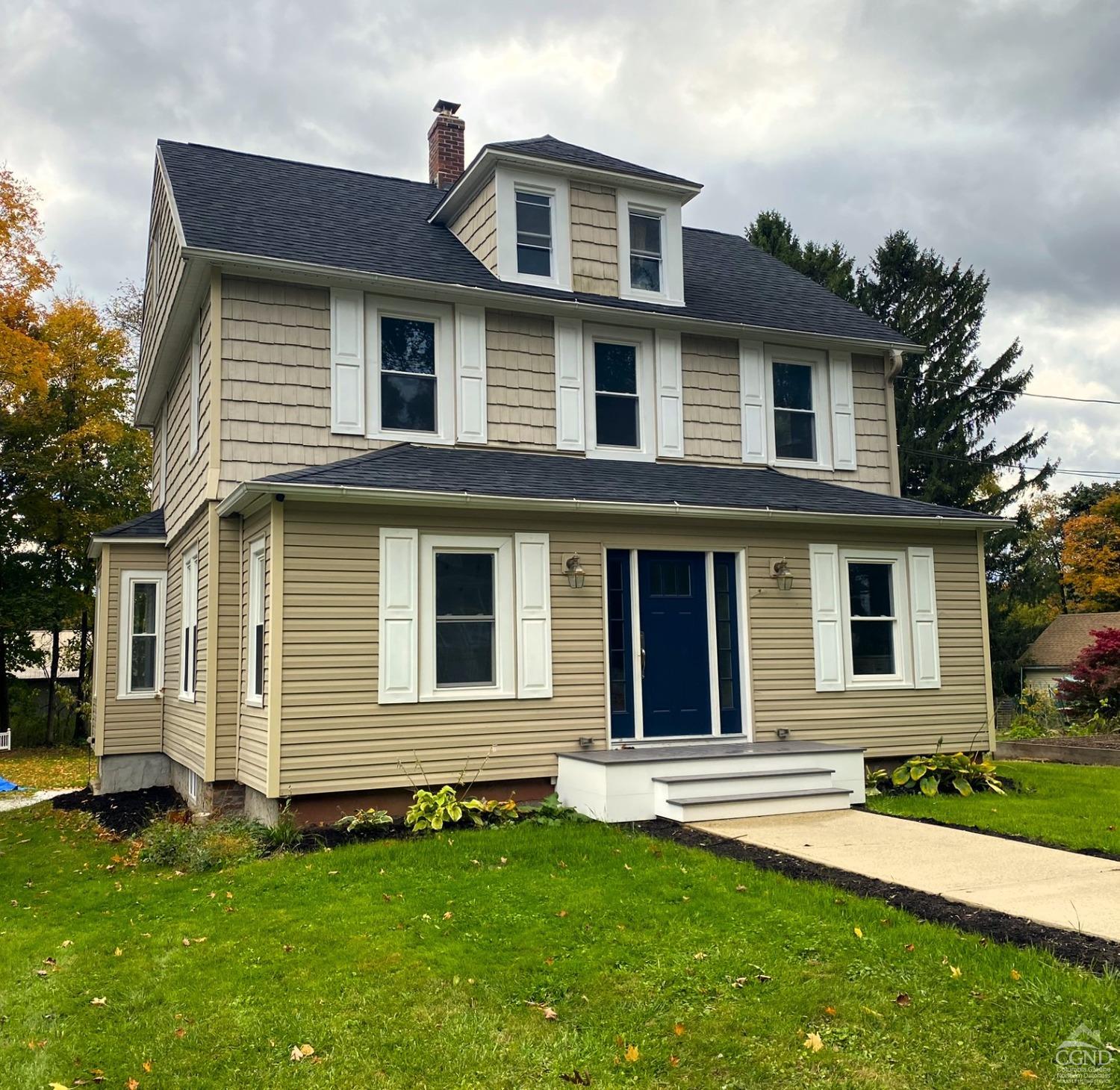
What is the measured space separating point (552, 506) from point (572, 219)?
4.53m

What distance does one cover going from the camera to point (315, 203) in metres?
13.0

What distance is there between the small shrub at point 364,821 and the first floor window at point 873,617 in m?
5.72

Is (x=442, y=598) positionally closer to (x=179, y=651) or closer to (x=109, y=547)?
(x=179, y=651)

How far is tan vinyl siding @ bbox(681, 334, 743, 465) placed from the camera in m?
12.9

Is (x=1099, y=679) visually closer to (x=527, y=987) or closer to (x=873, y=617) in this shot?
(x=873, y=617)

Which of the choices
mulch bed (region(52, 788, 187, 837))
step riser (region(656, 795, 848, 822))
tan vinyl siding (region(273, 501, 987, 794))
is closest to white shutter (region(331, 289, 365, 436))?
tan vinyl siding (region(273, 501, 987, 794))

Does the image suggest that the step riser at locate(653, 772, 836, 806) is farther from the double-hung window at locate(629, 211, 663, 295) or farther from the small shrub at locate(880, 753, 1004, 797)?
the double-hung window at locate(629, 211, 663, 295)

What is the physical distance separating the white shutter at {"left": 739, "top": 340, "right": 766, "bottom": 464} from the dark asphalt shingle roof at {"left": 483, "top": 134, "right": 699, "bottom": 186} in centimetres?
232

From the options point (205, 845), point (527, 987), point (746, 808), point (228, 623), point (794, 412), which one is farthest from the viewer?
point (794, 412)

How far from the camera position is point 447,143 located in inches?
608

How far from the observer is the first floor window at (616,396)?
12531mm

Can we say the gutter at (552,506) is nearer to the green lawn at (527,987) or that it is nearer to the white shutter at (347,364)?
the white shutter at (347,364)

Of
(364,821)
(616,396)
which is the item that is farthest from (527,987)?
(616,396)

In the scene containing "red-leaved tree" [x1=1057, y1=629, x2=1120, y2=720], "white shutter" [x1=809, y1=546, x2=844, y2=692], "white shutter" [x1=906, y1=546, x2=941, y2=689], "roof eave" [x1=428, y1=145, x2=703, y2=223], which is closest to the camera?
"white shutter" [x1=809, y1=546, x2=844, y2=692]
